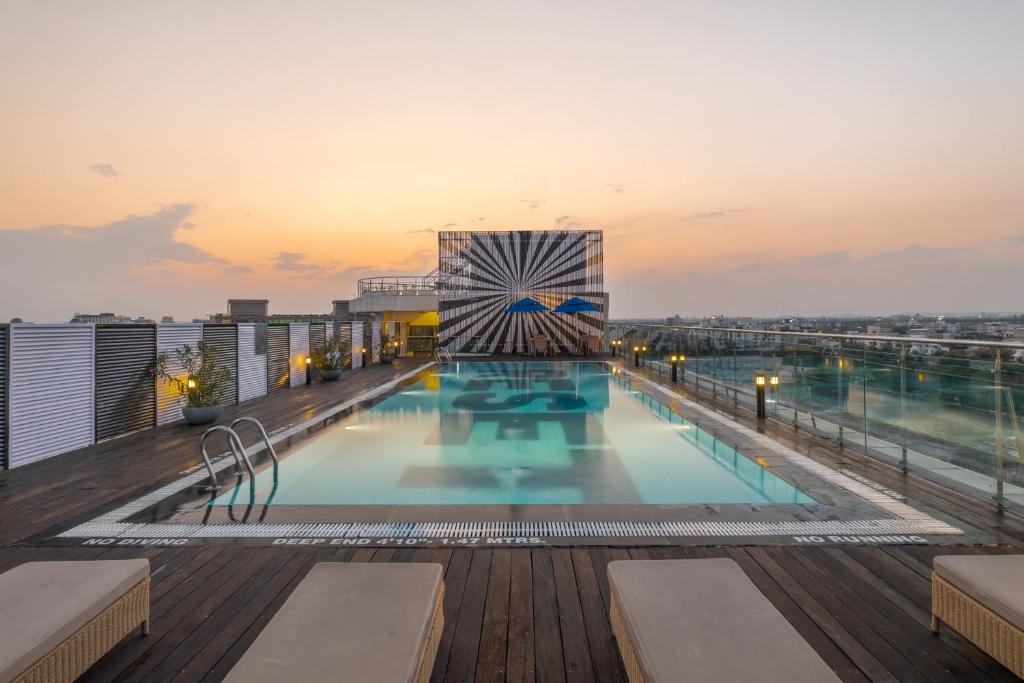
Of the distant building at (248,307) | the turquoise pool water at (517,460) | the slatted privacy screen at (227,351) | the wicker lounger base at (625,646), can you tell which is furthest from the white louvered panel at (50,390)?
the distant building at (248,307)

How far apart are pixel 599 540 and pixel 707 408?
4.68 m

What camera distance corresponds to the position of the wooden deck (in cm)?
158

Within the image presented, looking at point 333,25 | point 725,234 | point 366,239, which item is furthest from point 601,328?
point 333,25

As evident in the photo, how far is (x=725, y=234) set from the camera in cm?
2039

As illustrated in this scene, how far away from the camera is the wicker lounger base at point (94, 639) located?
129 cm

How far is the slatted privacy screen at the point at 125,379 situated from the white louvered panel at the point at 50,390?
0.13 m

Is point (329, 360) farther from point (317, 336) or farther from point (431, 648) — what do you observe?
point (431, 648)

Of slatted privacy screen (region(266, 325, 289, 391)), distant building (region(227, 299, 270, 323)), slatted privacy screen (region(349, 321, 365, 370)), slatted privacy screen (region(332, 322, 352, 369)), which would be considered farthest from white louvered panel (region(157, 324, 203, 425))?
distant building (region(227, 299, 270, 323))

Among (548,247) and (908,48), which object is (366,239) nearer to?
(548,247)

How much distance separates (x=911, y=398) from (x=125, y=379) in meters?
7.92

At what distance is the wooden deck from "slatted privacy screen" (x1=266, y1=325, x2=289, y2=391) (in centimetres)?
548

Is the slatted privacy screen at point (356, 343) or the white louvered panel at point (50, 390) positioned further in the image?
the slatted privacy screen at point (356, 343)

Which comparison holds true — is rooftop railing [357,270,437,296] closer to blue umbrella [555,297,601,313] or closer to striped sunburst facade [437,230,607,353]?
striped sunburst facade [437,230,607,353]

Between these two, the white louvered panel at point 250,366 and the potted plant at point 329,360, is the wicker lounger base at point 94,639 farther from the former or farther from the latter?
the potted plant at point 329,360
